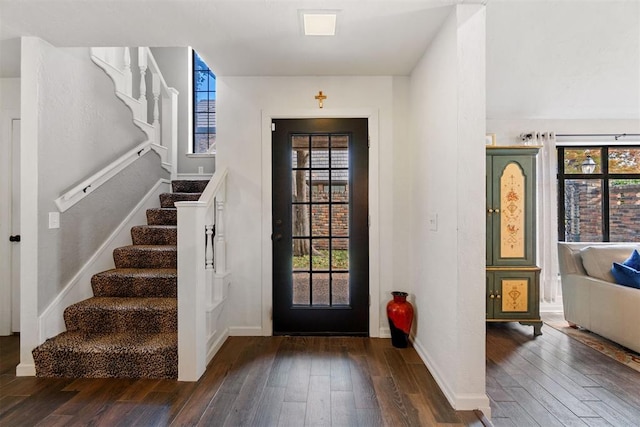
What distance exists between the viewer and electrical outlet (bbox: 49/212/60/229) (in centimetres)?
254

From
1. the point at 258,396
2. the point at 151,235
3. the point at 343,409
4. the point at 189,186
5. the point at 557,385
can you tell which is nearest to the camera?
the point at 343,409

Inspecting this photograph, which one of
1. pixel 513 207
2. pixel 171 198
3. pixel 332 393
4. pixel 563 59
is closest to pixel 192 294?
pixel 332 393

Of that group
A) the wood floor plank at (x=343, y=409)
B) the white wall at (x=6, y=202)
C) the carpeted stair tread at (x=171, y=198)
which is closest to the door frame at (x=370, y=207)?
the wood floor plank at (x=343, y=409)

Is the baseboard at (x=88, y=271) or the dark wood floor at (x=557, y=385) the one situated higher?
the baseboard at (x=88, y=271)

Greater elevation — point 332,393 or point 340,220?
point 340,220

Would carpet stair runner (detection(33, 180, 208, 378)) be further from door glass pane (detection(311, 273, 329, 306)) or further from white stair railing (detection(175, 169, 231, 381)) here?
door glass pane (detection(311, 273, 329, 306))

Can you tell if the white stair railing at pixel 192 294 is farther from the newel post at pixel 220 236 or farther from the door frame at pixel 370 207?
the door frame at pixel 370 207

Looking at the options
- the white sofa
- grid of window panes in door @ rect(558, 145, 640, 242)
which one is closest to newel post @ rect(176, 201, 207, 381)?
the white sofa

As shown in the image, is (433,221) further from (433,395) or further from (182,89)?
(182,89)

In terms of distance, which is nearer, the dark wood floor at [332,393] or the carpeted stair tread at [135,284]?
the dark wood floor at [332,393]

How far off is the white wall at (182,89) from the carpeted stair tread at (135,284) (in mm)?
2167

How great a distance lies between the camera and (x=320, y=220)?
3.16 m

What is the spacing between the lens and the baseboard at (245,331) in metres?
3.15

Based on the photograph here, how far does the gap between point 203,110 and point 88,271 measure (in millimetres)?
3203
